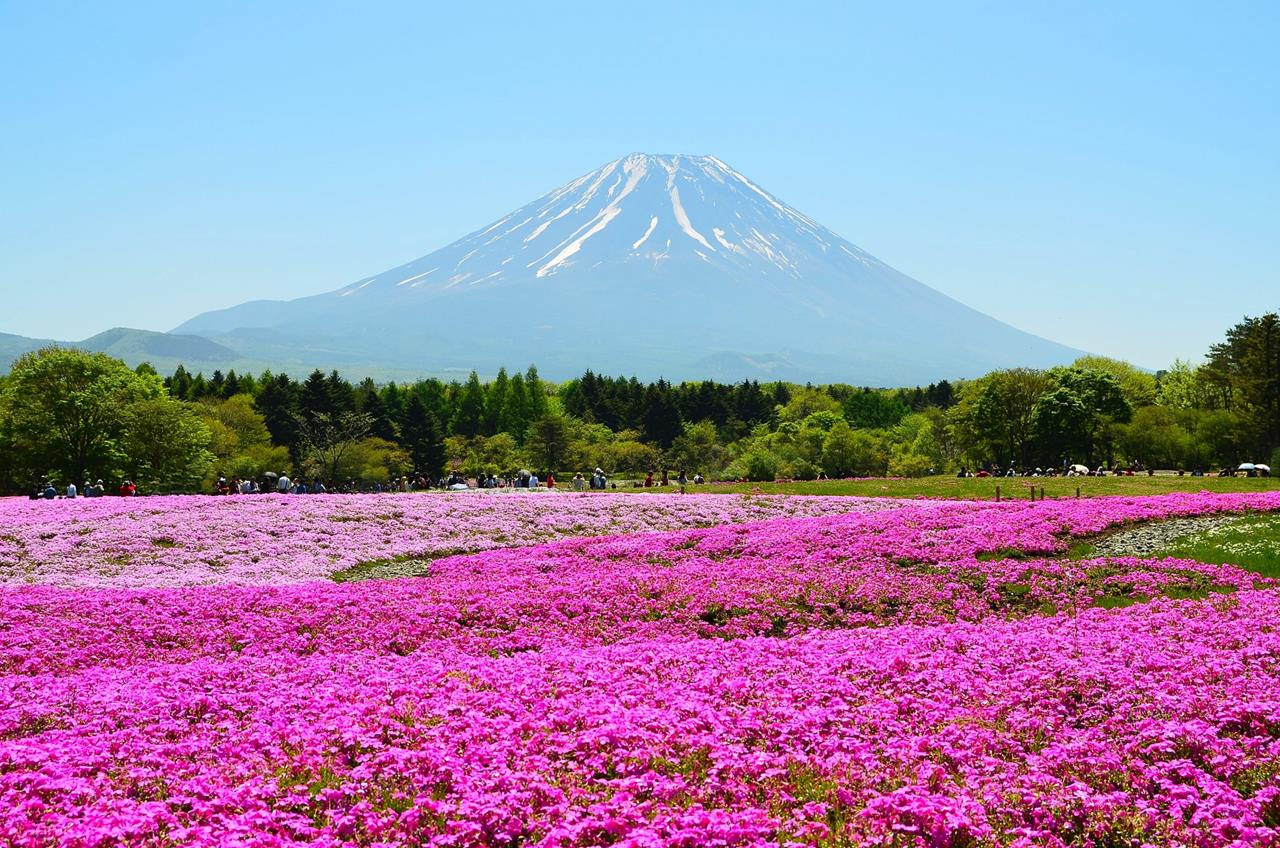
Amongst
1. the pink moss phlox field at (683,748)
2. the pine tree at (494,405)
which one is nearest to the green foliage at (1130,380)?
the pine tree at (494,405)

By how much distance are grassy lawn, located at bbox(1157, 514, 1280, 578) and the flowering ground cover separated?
4.01 ft

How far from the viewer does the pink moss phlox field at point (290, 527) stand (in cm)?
2908

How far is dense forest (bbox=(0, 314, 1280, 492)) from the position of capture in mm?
68438

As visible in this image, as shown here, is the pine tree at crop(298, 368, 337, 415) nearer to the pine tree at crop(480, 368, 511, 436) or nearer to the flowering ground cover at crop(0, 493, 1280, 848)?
the pine tree at crop(480, 368, 511, 436)

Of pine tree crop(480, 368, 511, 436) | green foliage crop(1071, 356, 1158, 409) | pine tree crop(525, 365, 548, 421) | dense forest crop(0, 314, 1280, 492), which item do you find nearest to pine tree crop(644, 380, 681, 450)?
dense forest crop(0, 314, 1280, 492)

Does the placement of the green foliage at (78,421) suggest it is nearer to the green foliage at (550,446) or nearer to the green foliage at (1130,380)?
the green foliage at (550,446)

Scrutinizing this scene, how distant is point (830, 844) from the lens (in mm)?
7309

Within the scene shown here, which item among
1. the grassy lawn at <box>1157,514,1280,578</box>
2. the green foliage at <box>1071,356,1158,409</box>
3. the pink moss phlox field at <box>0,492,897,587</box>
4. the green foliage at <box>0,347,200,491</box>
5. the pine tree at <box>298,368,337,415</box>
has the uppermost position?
the green foliage at <box>1071,356,1158,409</box>

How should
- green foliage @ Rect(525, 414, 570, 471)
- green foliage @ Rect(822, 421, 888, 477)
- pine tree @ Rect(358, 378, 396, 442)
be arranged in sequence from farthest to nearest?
pine tree @ Rect(358, 378, 396, 442) < green foliage @ Rect(525, 414, 570, 471) < green foliage @ Rect(822, 421, 888, 477)

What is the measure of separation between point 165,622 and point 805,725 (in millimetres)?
14493

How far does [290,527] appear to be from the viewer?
118 feet

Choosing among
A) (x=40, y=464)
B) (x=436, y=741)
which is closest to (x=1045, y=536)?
(x=436, y=741)

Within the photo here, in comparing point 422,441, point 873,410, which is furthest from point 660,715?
point 873,410

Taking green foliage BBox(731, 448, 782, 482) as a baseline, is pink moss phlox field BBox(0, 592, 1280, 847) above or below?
below
